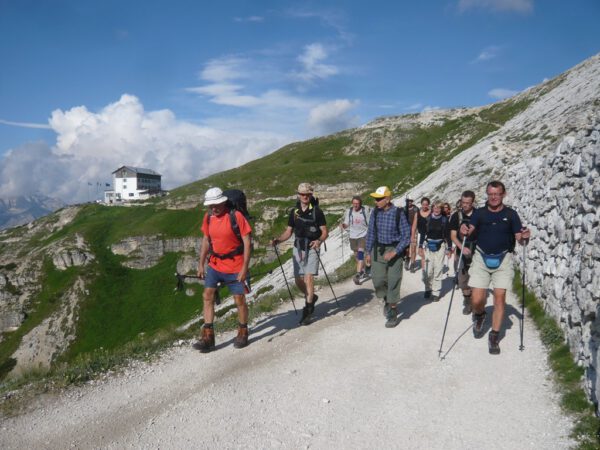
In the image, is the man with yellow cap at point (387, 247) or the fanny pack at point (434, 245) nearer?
the man with yellow cap at point (387, 247)

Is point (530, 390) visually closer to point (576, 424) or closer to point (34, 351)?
point (576, 424)

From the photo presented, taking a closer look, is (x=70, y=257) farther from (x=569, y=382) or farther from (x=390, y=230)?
(x=569, y=382)

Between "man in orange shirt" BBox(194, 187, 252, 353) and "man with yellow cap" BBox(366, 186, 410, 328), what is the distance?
3.26 meters

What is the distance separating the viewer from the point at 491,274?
842 centimetres

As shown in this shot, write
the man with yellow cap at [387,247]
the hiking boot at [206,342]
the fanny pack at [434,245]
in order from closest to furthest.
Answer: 1. the hiking boot at [206,342]
2. the man with yellow cap at [387,247]
3. the fanny pack at [434,245]

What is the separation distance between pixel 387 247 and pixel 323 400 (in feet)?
14.3

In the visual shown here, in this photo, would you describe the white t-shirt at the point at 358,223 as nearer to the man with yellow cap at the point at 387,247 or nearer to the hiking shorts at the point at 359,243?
the hiking shorts at the point at 359,243

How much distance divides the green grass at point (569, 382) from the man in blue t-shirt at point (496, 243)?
3.36 ft

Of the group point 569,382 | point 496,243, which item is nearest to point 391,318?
point 496,243

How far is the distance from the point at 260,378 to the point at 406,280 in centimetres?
939

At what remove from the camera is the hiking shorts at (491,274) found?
8.20 metres

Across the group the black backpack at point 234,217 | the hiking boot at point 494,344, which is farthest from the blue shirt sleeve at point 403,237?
the black backpack at point 234,217

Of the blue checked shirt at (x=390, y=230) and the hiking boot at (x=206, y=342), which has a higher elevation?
the blue checked shirt at (x=390, y=230)

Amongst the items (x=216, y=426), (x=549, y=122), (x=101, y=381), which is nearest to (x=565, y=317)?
(x=216, y=426)
